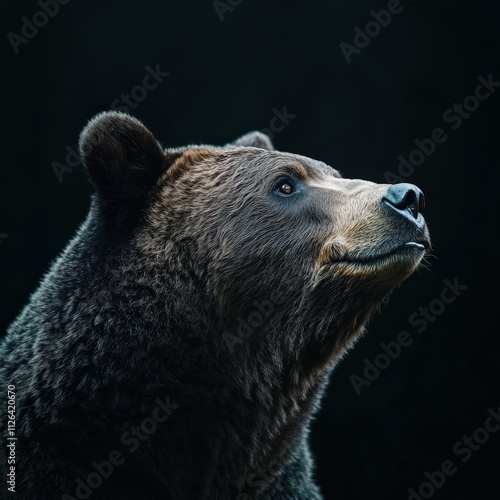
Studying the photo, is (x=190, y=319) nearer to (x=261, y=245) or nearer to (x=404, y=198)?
(x=261, y=245)

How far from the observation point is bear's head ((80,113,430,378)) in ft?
12.6

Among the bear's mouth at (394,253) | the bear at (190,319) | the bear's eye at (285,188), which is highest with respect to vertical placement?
the bear's mouth at (394,253)

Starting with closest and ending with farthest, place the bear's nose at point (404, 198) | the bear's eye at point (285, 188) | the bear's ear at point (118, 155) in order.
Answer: the bear's nose at point (404, 198), the bear's ear at point (118, 155), the bear's eye at point (285, 188)

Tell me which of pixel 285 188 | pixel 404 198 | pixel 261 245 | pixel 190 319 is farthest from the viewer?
pixel 285 188

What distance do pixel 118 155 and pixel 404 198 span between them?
160cm

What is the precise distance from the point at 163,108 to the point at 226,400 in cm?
459

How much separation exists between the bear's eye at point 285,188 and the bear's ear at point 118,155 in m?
0.75

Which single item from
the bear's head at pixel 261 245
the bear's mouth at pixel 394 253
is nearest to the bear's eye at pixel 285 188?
the bear's head at pixel 261 245

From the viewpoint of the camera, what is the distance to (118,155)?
4.15 m

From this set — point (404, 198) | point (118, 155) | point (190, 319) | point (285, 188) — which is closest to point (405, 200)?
point (404, 198)

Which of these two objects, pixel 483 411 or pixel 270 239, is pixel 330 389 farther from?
pixel 270 239

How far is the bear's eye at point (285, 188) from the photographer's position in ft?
13.9

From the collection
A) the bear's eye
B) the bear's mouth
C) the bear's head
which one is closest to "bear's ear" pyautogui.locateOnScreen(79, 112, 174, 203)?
the bear's head

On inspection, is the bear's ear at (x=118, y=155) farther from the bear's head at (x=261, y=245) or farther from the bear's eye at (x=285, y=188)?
the bear's eye at (x=285, y=188)
